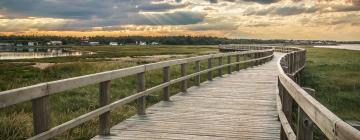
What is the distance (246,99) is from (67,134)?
4847mm

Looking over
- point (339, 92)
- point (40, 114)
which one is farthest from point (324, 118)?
point (339, 92)

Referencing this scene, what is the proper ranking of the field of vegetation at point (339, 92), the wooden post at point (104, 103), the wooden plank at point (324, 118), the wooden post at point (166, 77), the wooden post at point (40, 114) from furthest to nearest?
1. the field of vegetation at point (339, 92)
2. the wooden post at point (166, 77)
3. the wooden post at point (104, 103)
4. the wooden post at point (40, 114)
5. the wooden plank at point (324, 118)

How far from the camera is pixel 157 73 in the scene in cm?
2480

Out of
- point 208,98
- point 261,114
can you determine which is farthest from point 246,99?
point 261,114

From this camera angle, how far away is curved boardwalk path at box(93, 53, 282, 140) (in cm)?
675

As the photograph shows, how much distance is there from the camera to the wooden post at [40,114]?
4.40 metres

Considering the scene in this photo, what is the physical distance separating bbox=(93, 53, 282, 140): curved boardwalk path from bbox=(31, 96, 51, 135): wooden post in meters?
2.03

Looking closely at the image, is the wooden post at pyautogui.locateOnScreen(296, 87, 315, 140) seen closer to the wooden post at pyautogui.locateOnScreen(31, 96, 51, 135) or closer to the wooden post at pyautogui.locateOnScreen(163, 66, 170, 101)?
the wooden post at pyautogui.locateOnScreen(31, 96, 51, 135)

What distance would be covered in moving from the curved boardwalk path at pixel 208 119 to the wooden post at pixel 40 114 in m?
2.03

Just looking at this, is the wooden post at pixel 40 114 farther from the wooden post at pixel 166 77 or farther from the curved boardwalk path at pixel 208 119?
the wooden post at pixel 166 77

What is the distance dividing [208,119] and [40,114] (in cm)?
418

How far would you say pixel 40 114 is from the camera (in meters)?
4.42

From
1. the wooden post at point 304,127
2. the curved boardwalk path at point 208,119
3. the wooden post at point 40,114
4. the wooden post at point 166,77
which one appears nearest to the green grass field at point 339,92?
the curved boardwalk path at point 208,119

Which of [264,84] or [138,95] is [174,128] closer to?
[138,95]
